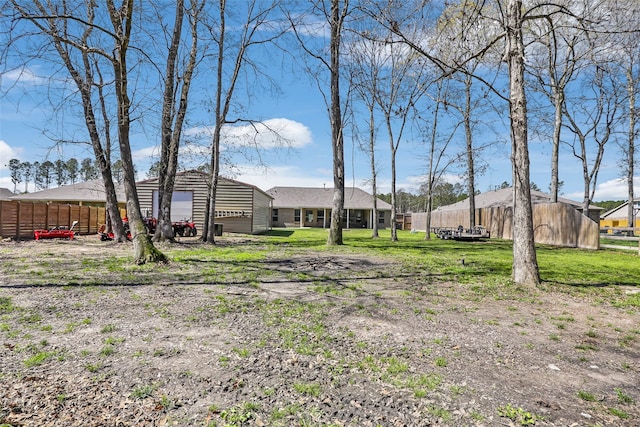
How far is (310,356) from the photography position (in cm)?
338

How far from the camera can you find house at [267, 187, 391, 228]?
3972cm

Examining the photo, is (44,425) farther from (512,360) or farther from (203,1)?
(203,1)

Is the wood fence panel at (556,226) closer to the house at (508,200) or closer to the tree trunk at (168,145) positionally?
the house at (508,200)

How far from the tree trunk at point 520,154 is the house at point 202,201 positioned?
741 inches

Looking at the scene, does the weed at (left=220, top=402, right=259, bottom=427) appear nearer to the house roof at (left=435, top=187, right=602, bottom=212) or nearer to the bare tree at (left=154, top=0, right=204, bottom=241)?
the bare tree at (left=154, top=0, right=204, bottom=241)

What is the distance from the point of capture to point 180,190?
2358 centimetres

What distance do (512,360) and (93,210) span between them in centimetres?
2282

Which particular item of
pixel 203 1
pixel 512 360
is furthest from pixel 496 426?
pixel 203 1

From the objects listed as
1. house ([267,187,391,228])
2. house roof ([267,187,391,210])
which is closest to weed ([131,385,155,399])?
house roof ([267,187,391,210])

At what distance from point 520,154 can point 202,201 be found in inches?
802

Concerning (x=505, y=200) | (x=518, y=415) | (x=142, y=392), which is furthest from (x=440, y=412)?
(x=505, y=200)

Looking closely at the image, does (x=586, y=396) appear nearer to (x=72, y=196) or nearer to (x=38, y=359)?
(x=38, y=359)

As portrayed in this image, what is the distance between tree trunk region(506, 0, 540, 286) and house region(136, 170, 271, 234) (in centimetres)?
1881

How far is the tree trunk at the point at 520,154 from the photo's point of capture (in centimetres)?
665
